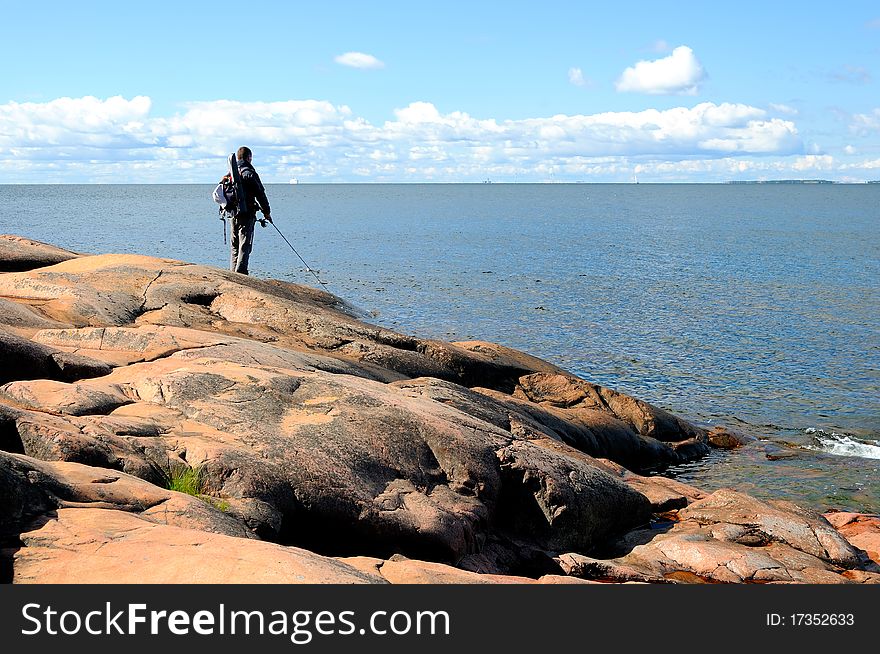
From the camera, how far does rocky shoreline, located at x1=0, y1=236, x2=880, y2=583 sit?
7387 mm

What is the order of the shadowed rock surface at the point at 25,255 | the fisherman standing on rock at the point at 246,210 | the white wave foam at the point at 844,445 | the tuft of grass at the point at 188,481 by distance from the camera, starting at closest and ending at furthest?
the tuft of grass at the point at 188,481 < the shadowed rock surface at the point at 25,255 < the white wave foam at the point at 844,445 < the fisherman standing on rock at the point at 246,210

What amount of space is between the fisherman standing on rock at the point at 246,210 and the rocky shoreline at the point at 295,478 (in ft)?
13.1

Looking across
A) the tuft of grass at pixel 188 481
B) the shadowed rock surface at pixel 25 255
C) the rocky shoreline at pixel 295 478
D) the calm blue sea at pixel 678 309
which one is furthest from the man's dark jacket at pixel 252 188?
the tuft of grass at pixel 188 481

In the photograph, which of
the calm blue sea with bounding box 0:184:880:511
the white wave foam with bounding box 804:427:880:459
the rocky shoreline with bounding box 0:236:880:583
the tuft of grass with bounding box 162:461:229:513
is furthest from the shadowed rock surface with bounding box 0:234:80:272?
→ the white wave foam with bounding box 804:427:880:459

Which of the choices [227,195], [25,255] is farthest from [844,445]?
[25,255]

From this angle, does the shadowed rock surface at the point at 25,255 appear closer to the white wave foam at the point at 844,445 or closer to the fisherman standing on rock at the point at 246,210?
the fisherman standing on rock at the point at 246,210

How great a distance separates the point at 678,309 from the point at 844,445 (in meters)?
20.2

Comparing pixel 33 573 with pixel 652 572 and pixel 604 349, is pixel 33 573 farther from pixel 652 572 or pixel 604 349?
pixel 604 349

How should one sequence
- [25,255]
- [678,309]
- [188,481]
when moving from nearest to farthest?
[188,481] → [25,255] → [678,309]

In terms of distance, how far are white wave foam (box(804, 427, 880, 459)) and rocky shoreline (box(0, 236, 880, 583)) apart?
5.53m

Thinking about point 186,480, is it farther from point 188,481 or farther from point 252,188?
point 252,188

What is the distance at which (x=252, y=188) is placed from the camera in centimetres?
2273

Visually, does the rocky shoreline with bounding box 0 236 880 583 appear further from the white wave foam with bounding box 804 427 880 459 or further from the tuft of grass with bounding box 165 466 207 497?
the white wave foam with bounding box 804 427 880 459

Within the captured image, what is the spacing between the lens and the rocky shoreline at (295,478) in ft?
24.2
